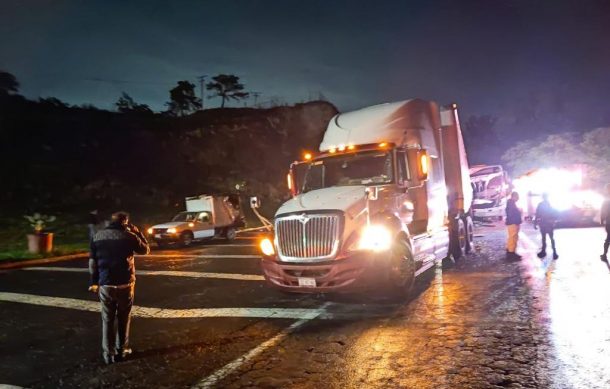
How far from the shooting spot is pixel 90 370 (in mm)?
5484

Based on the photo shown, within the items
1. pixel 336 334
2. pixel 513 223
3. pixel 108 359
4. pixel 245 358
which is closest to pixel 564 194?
pixel 513 223

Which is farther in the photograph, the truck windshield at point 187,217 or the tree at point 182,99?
the tree at point 182,99

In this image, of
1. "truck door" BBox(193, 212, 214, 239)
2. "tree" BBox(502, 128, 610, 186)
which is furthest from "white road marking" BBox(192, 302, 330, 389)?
"tree" BBox(502, 128, 610, 186)

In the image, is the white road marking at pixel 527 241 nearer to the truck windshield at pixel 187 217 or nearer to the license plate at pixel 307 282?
the license plate at pixel 307 282

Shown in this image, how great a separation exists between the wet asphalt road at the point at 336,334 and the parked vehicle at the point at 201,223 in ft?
27.5

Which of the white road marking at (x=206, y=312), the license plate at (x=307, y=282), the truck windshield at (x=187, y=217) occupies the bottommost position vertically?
the white road marking at (x=206, y=312)

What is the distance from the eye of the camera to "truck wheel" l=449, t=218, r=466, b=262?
12.2 m

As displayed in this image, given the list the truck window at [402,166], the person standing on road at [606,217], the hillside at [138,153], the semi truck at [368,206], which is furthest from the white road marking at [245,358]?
the hillside at [138,153]

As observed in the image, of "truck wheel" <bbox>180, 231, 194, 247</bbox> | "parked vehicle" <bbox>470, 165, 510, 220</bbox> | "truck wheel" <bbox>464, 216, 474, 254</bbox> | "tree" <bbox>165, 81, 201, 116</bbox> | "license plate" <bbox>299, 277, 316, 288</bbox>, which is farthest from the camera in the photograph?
"tree" <bbox>165, 81, 201, 116</bbox>

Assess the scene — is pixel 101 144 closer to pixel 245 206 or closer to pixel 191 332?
pixel 245 206

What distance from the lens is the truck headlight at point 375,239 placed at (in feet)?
24.9

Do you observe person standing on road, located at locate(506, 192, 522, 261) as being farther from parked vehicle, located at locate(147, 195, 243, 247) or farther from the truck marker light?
parked vehicle, located at locate(147, 195, 243, 247)

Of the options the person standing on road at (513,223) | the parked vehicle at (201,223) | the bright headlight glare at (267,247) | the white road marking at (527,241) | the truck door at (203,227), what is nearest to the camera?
the bright headlight glare at (267,247)

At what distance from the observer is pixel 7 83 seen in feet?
141
